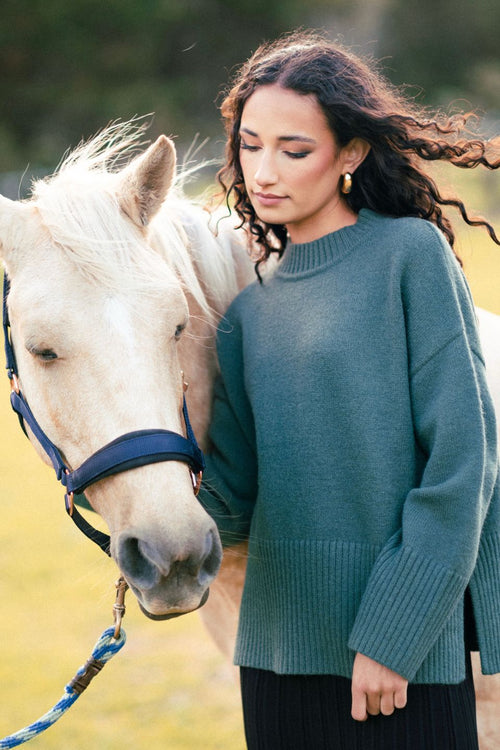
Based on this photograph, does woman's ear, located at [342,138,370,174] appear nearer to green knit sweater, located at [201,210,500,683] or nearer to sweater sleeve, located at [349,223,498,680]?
green knit sweater, located at [201,210,500,683]

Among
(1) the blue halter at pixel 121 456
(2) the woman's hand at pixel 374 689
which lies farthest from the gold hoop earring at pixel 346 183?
(2) the woman's hand at pixel 374 689

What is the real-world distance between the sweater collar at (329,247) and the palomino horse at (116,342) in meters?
0.27

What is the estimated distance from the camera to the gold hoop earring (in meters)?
1.59

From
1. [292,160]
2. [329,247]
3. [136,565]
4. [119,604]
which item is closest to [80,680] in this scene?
[119,604]

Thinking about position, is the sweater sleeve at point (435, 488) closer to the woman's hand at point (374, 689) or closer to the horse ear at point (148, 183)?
the woman's hand at point (374, 689)

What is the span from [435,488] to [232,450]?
0.57m

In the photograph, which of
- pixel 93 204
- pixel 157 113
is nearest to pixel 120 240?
pixel 93 204

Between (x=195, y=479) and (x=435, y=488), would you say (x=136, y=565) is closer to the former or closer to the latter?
(x=195, y=479)

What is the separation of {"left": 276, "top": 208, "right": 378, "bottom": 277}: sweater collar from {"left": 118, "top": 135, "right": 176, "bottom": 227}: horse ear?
304 millimetres

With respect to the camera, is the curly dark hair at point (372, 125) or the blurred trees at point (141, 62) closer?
the curly dark hair at point (372, 125)

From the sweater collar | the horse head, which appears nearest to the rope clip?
the horse head

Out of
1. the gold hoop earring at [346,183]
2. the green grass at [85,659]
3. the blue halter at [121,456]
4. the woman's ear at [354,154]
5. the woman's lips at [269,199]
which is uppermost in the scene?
the woman's ear at [354,154]

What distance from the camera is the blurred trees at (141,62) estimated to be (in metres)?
19.2

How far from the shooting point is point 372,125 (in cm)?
157
